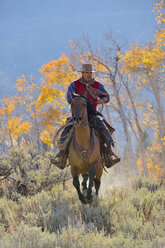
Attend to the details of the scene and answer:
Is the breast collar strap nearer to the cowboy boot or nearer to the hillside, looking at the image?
the cowboy boot

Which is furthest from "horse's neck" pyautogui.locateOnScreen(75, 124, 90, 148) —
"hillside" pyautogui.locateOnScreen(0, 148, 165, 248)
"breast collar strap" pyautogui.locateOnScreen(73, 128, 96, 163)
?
"hillside" pyautogui.locateOnScreen(0, 148, 165, 248)

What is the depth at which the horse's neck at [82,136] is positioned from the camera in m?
6.09

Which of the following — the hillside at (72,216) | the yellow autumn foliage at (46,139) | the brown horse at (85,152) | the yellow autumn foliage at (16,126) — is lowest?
the hillside at (72,216)

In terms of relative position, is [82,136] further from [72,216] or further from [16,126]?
[16,126]

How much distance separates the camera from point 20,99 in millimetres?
34750

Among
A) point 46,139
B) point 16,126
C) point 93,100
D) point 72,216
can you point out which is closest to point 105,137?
point 93,100

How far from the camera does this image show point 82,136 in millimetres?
6191

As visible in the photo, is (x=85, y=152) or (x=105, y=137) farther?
(x=105, y=137)

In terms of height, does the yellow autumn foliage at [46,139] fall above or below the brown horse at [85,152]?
above

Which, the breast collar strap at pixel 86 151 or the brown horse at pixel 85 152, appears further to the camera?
the breast collar strap at pixel 86 151

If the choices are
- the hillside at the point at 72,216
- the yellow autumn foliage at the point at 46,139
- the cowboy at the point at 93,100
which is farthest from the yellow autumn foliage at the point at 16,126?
the cowboy at the point at 93,100

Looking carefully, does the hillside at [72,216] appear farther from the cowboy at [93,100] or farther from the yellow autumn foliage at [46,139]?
the yellow autumn foliage at [46,139]

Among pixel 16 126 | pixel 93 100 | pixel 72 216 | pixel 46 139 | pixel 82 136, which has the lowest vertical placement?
pixel 72 216

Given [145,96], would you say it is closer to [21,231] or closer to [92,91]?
[92,91]
